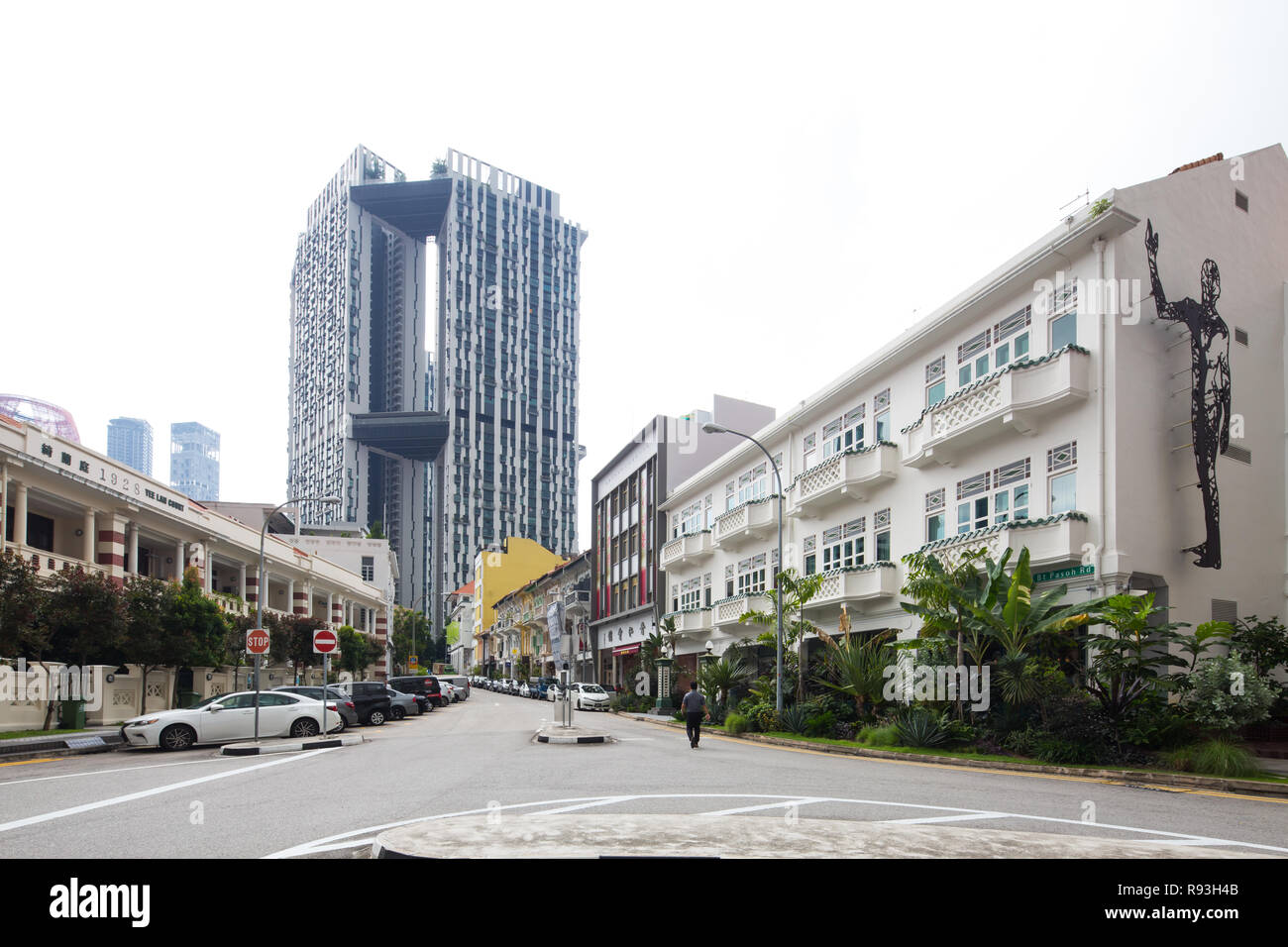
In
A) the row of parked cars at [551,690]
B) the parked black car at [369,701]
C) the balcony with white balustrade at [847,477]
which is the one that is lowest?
the row of parked cars at [551,690]

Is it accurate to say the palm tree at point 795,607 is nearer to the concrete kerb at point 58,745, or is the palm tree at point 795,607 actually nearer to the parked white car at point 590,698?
the parked white car at point 590,698

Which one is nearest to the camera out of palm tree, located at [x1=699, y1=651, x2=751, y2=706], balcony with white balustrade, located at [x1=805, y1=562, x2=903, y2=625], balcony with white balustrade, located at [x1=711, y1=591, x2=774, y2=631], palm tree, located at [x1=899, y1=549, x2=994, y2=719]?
palm tree, located at [x1=899, y1=549, x2=994, y2=719]

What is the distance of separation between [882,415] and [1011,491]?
306 inches

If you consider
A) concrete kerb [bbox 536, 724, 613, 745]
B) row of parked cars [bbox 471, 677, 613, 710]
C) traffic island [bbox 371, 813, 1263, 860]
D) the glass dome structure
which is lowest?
row of parked cars [bbox 471, 677, 613, 710]

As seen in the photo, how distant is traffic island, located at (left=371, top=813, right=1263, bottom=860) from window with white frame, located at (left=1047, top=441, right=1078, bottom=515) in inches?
636

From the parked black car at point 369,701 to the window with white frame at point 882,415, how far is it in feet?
67.8

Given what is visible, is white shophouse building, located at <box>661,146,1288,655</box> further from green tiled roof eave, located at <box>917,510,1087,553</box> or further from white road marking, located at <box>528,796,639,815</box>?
white road marking, located at <box>528,796,639,815</box>

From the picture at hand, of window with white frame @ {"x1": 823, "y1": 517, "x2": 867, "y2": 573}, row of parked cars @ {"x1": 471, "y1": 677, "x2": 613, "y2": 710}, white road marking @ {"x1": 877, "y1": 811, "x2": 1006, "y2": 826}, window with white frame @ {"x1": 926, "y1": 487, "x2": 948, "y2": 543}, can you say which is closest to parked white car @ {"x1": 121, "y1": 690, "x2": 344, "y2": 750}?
row of parked cars @ {"x1": 471, "y1": 677, "x2": 613, "y2": 710}

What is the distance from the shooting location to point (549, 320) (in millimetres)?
166750

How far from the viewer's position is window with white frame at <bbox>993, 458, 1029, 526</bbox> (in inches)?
974

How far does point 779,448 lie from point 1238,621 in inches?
782

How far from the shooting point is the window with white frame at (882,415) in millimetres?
32062

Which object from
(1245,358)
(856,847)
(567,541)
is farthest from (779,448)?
(567,541)

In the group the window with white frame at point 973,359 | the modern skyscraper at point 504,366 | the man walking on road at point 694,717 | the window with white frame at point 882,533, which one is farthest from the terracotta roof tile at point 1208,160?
the modern skyscraper at point 504,366
